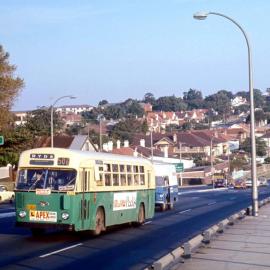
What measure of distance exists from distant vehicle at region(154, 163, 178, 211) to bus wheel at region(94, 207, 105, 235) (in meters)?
16.4

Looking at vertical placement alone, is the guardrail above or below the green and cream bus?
below

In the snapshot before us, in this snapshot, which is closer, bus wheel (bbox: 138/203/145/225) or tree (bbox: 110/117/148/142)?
bus wheel (bbox: 138/203/145/225)

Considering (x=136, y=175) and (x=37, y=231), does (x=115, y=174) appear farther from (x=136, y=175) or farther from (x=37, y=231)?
(x=37, y=231)

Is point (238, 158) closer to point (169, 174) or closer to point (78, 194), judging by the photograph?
point (169, 174)

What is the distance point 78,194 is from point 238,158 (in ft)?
400

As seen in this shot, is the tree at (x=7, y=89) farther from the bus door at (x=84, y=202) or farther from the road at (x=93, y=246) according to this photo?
the bus door at (x=84, y=202)

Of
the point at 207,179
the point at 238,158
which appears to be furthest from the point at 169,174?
the point at 238,158

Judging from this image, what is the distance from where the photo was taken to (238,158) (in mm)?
141000

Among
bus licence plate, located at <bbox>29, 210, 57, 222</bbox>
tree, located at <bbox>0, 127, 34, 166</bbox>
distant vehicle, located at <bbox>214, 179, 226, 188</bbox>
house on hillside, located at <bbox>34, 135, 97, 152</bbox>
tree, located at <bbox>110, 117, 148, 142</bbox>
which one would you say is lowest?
bus licence plate, located at <bbox>29, 210, 57, 222</bbox>

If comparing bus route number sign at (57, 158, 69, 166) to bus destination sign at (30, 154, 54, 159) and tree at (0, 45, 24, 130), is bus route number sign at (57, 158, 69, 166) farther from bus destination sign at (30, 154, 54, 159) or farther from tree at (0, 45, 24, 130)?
tree at (0, 45, 24, 130)

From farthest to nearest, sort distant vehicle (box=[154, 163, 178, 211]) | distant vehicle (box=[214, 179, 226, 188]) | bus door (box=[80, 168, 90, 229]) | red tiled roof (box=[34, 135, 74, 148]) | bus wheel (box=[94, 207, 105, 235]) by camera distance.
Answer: distant vehicle (box=[214, 179, 226, 188]) < red tiled roof (box=[34, 135, 74, 148]) < distant vehicle (box=[154, 163, 178, 211]) < bus wheel (box=[94, 207, 105, 235]) < bus door (box=[80, 168, 90, 229])

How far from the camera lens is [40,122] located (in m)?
102

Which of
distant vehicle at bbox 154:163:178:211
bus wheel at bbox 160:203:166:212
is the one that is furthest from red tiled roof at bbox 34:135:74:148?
bus wheel at bbox 160:203:166:212

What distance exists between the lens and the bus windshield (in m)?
21.1
